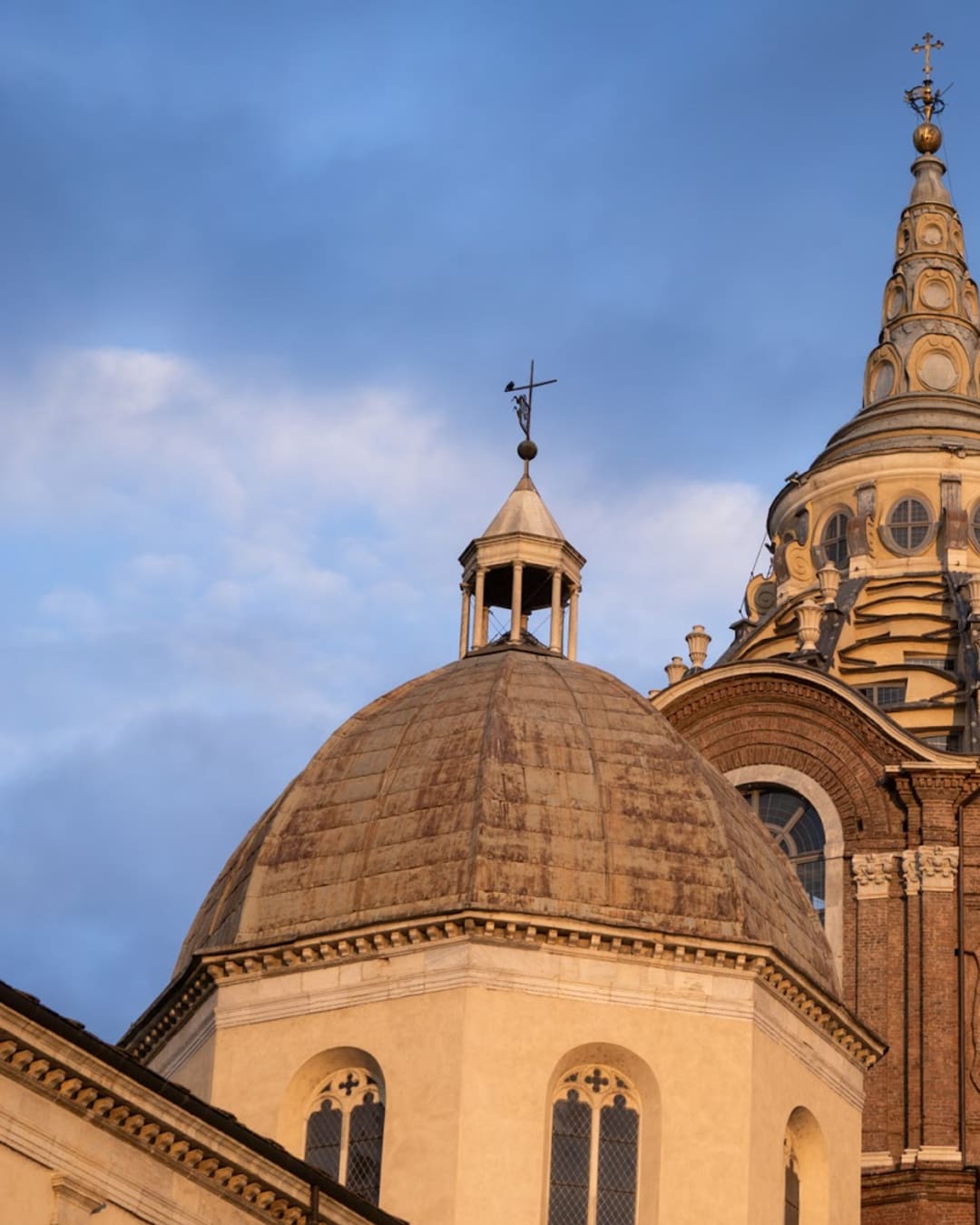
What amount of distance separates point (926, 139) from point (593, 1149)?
37.4 m

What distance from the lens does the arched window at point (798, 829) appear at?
58.3 metres

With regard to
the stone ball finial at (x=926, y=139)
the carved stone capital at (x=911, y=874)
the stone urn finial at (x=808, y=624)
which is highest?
the stone ball finial at (x=926, y=139)

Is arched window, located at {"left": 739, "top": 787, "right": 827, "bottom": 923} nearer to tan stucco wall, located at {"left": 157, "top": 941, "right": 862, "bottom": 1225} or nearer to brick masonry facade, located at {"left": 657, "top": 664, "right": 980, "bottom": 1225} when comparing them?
brick masonry facade, located at {"left": 657, "top": 664, "right": 980, "bottom": 1225}

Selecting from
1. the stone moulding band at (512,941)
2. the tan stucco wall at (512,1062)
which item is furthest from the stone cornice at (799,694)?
the tan stucco wall at (512,1062)

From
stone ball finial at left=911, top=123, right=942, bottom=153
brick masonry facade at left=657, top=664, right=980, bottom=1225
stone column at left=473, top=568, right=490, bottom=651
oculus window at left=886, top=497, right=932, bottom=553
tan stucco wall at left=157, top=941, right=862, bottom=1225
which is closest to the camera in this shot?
tan stucco wall at left=157, top=941, right=862, bottom=1225

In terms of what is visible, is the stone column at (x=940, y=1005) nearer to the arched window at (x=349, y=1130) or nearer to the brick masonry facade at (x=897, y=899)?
the brick masonry facade at (x=897, y=899)

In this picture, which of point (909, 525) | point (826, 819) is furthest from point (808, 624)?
point (826, 819)

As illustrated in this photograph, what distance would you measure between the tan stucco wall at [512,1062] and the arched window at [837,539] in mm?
22777

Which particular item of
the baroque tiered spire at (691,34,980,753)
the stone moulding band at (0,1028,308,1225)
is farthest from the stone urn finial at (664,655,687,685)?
the stone moulding band at (0,1028,308,1225)

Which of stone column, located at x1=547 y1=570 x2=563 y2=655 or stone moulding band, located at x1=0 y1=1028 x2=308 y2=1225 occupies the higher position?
stone column, located at x1=547 y1=570 x2=563 y2=655

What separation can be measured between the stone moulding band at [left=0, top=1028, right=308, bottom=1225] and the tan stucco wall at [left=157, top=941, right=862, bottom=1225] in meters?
5.08

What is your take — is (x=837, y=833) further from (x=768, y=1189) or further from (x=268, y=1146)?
(x=268, y=1146)

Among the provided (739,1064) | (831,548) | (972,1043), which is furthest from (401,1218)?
(831,548)

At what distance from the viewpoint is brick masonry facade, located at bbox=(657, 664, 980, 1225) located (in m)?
54.5
